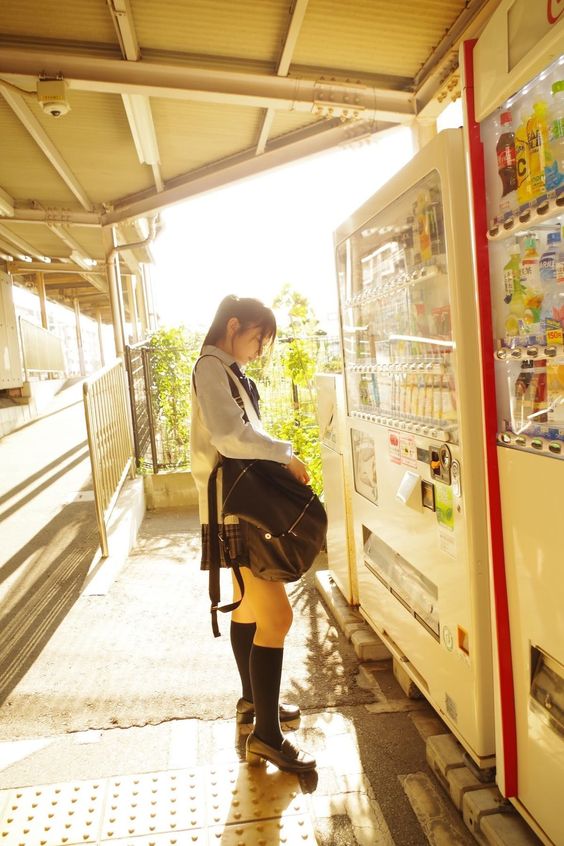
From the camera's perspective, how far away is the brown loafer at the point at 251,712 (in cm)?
256

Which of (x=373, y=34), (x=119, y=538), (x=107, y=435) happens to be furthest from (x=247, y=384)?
(x=107, y=435)

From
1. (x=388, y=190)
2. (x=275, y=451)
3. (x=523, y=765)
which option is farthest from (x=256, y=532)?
(x=388, y=190)

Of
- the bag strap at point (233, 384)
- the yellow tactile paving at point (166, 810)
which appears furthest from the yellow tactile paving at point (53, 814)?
the bag strap at point (233, 384)

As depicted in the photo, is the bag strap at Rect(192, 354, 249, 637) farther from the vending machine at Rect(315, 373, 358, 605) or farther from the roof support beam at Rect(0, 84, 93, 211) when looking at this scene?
the roof support beam at Rect(0, 84, 93, 211)

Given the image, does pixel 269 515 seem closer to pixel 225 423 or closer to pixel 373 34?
pixel 225 423

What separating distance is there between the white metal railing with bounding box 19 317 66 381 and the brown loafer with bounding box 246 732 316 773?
11506 mm

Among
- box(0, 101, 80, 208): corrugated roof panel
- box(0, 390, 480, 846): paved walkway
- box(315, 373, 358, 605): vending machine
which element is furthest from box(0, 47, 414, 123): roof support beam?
box(0, 390, 480, 846): paved walkway

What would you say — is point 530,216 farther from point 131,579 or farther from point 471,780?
point 131,579

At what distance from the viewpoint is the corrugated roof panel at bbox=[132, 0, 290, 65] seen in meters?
3.12

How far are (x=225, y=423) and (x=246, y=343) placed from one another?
1.33ft

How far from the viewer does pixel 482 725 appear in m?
2.02

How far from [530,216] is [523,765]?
68.4 inches

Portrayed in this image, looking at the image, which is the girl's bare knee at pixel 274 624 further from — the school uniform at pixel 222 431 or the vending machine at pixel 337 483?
the vending machine at pixel 337 483

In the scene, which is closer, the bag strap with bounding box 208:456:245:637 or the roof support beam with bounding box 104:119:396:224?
the bag strap with bounding box 208:456:245:637
